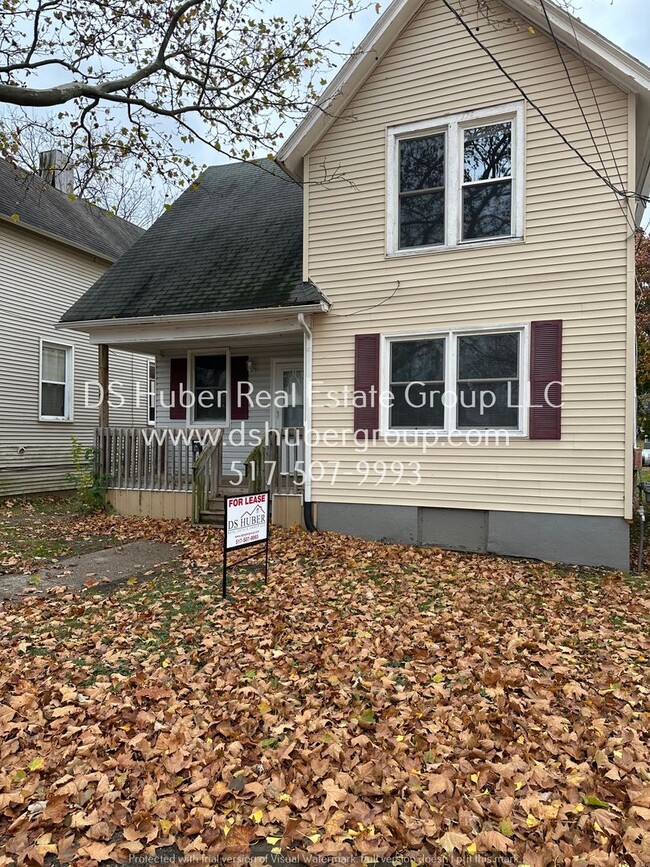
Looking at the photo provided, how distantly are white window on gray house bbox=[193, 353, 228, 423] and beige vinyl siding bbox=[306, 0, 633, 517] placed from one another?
3280 millimetres

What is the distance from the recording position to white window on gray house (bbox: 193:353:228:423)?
38.3ft

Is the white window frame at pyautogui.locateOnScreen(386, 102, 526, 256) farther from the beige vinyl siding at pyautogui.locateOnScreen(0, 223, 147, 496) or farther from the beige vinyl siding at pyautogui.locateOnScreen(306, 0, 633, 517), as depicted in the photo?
the beige vinyl siding at pyautogui.locateOnScreen(0, 223, 147, 496)

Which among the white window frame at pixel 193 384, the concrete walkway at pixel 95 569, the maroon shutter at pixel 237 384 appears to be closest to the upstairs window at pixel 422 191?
the maroon shutter at pixel 237 384

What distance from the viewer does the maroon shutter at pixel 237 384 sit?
11539 millimetres

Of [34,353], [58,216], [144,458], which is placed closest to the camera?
[144,458]

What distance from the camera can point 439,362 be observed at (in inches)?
329

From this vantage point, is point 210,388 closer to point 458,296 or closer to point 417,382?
point 417,382

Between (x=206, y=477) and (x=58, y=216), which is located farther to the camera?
(x=58, y=216)

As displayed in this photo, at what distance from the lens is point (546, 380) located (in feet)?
25.0

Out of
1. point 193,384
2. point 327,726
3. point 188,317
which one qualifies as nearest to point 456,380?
point 188,317

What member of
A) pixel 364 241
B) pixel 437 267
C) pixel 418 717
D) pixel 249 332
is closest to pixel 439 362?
pixel 437 267

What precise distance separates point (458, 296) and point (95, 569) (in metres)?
6.33

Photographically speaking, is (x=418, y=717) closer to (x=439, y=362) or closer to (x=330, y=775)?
(x=330, y=775)

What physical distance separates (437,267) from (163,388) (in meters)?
6.72
